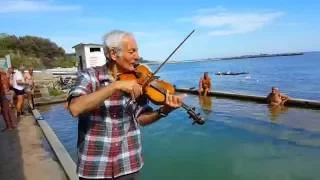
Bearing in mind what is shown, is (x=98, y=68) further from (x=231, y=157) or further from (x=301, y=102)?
(x=301, y=102)

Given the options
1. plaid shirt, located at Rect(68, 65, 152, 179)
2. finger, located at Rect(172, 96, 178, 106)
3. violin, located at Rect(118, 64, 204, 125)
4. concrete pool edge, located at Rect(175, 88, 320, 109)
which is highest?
violin, located at Rect(118, 64, 204, 125)

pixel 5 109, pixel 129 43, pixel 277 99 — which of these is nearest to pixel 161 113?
pixel 129 43

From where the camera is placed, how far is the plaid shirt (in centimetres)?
242

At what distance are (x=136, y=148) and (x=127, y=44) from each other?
662 millimetres

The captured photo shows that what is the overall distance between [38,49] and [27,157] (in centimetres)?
7360

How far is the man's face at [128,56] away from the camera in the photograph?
244cm

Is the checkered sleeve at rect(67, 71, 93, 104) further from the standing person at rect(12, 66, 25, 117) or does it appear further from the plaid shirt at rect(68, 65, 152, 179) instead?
the standing person at rect(12, 66, 25, 117)

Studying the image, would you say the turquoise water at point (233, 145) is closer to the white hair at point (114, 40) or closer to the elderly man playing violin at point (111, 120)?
the elderly man playing violin at point (111, 120)

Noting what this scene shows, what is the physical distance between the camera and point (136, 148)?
2.62 metres

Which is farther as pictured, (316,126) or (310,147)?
(316,126)

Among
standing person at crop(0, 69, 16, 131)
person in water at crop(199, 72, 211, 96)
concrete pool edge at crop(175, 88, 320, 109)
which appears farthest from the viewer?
person in water at crop(199, 72, 211, 96)

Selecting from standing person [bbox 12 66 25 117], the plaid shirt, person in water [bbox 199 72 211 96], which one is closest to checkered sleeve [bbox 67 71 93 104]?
the plaid shirt

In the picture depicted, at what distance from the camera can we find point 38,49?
7762 cm

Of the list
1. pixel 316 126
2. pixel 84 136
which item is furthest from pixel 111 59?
pixel 316 126
